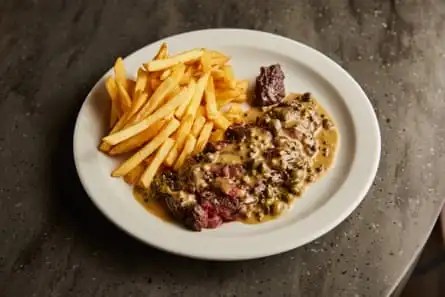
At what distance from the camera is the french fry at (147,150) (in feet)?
5.46

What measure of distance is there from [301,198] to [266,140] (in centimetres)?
17

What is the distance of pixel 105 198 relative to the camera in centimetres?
162

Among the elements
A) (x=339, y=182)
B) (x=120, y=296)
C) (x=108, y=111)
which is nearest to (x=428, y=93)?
(x=339, y=182)

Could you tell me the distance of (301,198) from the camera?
1.66 meters

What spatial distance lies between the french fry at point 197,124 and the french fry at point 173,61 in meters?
0.15

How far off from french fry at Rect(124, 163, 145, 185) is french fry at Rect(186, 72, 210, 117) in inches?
6.7

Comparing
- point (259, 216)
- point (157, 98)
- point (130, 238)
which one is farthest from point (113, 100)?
point (259, 216)

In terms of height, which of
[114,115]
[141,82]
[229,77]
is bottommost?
[114,115]

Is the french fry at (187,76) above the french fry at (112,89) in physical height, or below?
above

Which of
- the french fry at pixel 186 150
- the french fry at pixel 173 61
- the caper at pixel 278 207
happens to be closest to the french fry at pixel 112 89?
the french fry at pixel 173 61

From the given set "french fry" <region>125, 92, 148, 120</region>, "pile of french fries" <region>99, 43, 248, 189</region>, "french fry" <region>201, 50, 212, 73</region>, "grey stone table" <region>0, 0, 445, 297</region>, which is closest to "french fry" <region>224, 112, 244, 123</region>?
"pile of french fries" <region>99, 43, 248, 189</region>

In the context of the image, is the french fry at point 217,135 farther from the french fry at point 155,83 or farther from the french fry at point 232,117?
the french fry at point 155,83

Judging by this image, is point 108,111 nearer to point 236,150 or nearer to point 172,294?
point 236,150

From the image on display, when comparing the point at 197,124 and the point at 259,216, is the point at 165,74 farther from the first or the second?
the point at 259,216
